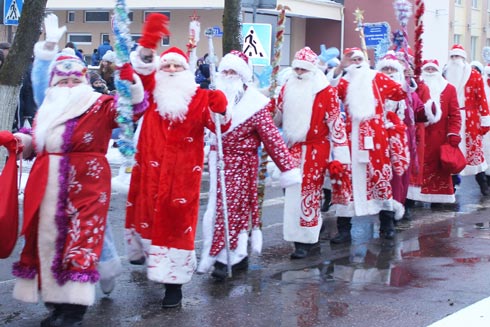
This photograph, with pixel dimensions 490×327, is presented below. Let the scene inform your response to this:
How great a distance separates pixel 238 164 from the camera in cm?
757

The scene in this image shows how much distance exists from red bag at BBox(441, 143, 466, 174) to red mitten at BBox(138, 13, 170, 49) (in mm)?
5914

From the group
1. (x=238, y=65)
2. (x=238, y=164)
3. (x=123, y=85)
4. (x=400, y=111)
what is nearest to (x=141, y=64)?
(x=123, y=85)

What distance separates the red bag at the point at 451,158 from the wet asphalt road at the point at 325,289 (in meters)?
1.66

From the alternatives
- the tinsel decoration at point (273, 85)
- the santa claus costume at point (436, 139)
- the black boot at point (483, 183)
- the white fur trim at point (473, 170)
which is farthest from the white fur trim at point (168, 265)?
the black boot at point (483, 183)

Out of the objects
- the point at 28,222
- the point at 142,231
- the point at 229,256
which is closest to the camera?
the point at 28,222

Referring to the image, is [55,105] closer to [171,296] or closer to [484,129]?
[171,296]

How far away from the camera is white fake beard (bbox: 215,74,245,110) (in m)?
7.55

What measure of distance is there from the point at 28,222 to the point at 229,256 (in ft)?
6.42

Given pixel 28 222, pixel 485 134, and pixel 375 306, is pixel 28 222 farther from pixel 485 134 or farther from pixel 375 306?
pixel 485 134

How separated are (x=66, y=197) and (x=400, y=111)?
16.0 ft

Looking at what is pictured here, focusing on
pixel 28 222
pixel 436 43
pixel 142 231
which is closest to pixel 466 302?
pixel 142 231

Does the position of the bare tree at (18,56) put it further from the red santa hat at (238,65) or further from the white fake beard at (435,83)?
the red santa hat at (238,65)

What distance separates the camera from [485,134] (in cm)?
1378

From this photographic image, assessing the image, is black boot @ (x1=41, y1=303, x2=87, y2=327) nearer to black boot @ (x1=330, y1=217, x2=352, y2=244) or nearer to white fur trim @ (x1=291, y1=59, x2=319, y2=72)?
white fur trim @ (x1=291, y1=59, x2=319, y2=72)
